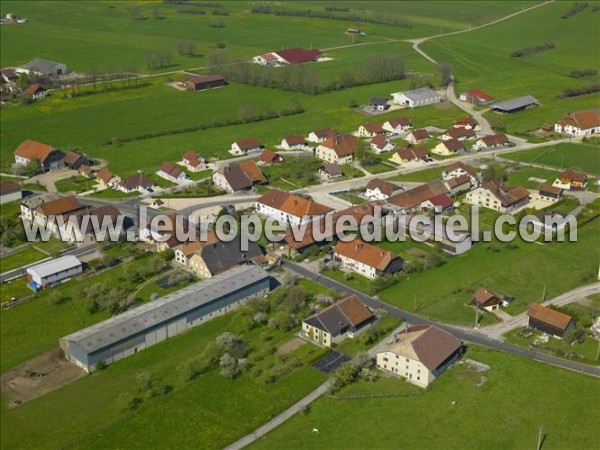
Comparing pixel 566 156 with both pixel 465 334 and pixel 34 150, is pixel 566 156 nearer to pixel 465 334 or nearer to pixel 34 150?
pixel 465 334

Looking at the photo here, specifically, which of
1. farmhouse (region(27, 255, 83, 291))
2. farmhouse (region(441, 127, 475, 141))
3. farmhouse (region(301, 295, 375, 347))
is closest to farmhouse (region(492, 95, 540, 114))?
farmhouse (region(441, 127, 475, 141))

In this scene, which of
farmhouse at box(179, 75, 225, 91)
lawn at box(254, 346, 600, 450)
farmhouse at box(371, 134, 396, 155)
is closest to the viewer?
lawn at box(254, 346, 600, 450)

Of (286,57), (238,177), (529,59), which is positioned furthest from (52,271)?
(529,59)

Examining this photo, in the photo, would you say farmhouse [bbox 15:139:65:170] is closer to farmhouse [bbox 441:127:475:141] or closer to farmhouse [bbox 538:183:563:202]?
farmhouse [bbox 441:127:475:141]

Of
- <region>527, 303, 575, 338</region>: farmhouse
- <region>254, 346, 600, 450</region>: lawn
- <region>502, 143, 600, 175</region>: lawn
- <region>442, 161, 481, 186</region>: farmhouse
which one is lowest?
<region>254, 346, 600, 450</region>: lawn

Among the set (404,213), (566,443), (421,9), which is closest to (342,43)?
(421,9)

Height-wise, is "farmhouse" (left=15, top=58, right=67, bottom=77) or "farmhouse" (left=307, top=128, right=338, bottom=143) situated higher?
"farmhouse" (left=15, top=58, right=67, bottom=77)

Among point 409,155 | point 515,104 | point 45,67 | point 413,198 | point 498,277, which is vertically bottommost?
point 498,277
